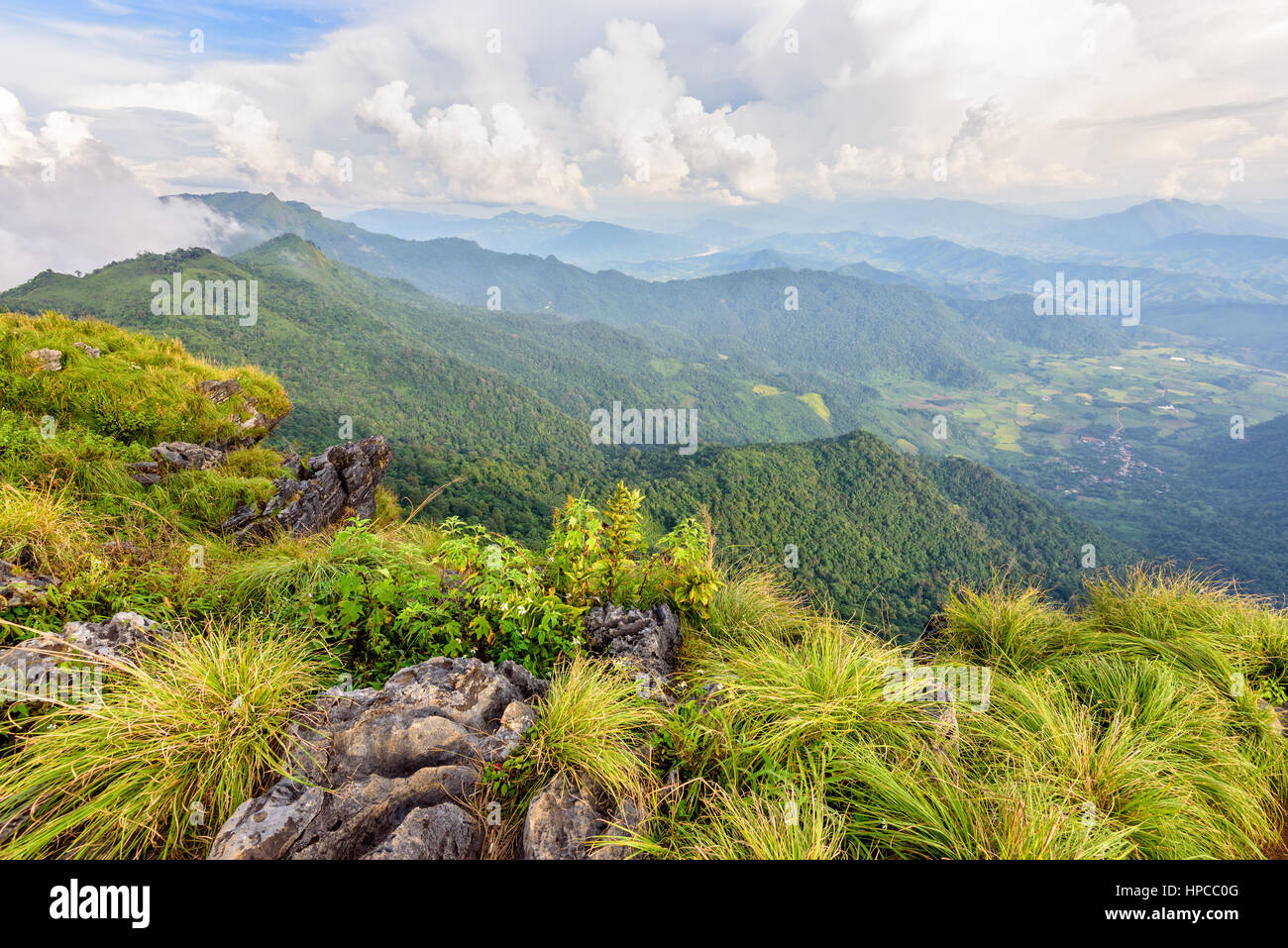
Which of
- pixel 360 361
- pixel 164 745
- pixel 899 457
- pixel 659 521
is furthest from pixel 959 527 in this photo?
pixel 360 361

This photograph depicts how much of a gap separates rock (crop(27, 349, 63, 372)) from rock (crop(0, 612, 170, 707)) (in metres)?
8.23

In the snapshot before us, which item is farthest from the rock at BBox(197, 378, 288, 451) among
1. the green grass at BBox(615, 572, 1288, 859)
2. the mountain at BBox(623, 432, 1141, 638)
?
the mountain at BBox(623, 432, 1141, 638)

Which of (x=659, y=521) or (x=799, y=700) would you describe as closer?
(x=799, y=700)

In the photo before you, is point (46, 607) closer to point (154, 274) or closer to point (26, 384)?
point (26, 384)

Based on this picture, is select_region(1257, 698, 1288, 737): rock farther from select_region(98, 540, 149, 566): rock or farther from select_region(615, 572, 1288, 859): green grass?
select_region(98, 540, 149, 566): rock

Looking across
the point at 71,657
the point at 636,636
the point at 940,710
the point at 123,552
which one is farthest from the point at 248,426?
the point at 940,710

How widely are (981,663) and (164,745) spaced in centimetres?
660

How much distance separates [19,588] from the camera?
362 centimetres

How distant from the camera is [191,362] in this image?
37.0 ft

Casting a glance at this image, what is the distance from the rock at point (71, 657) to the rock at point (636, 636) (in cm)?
321

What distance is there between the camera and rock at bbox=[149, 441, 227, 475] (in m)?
8.03

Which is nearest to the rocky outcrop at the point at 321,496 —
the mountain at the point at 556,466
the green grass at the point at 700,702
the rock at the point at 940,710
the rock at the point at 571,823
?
the green grass at the point at 700,702

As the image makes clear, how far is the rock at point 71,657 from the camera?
2.93m

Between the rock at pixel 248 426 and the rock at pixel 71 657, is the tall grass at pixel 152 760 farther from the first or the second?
the rock at pixel 248 426
